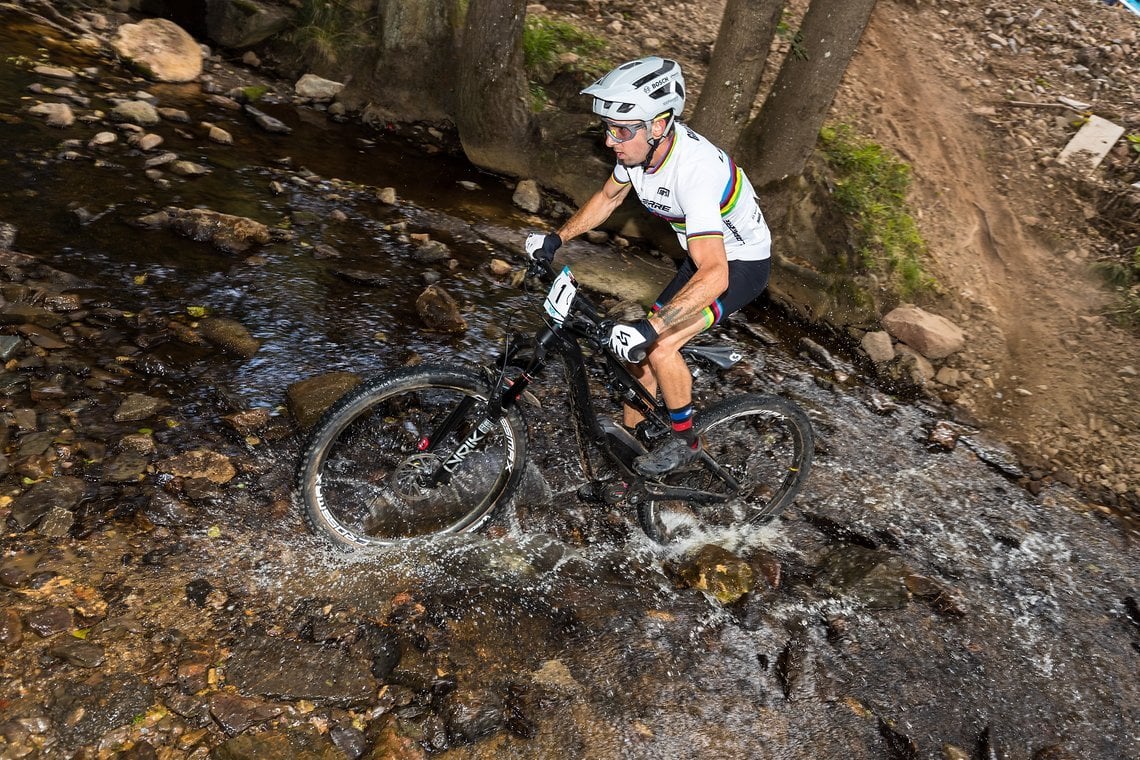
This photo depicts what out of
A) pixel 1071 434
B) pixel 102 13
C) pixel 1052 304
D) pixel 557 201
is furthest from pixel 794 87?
pixel 102 13

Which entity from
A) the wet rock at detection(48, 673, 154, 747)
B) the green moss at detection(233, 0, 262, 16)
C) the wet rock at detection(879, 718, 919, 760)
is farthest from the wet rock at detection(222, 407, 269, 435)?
the green moss at detection(233, 0, 262, 16)

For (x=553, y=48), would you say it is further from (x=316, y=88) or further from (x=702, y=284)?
(x=702, y=284)

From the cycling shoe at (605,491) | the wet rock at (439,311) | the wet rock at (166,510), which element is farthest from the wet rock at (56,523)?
the wet rock at (439,311)

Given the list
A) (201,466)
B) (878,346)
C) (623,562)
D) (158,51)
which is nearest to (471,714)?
(623,562)

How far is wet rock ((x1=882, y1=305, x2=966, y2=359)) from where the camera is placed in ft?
28.1

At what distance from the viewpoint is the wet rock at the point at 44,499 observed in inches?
165

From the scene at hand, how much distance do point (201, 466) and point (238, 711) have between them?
1.86 metres

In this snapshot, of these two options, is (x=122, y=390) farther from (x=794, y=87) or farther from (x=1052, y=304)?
(x=1052, y=304)

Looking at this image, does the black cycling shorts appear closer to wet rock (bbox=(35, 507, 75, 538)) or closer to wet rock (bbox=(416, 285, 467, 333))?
wet rock (bbox=(416, 285, 467, 333))

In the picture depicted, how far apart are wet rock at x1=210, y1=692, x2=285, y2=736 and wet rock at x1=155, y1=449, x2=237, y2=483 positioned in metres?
1.63

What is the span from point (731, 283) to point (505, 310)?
3050 millimetres

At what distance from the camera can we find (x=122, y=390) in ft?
17.3

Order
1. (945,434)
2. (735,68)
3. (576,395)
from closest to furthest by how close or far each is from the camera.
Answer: (576,395) → (945,434) → (735,68)

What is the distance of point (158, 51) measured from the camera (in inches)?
412
